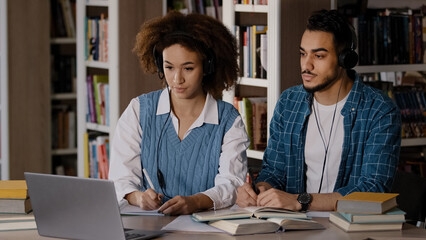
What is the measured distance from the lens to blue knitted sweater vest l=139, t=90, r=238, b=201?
2742 mm

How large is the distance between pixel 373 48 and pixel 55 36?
2.80 m

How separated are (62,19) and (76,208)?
12.6 ft

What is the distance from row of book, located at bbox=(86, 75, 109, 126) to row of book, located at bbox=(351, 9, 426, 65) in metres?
1.73

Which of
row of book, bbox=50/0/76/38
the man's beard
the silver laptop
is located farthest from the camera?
row of book, bbox=50/0/76/38

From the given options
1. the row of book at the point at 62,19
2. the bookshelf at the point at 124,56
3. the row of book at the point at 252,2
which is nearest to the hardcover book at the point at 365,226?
the row of book at the point at 252,2

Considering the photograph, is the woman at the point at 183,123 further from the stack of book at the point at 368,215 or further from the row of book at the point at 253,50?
the row of book at the point at 253,50

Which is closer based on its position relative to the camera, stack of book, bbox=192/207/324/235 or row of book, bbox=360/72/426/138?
stack of book, bbox=192/207/324/235

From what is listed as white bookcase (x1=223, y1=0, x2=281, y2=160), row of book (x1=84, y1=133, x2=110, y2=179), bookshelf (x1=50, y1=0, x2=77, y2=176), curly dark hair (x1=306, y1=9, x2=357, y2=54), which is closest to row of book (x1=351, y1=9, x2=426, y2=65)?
white bookcase (x1=223, y1=0, x2=281, y2=160)

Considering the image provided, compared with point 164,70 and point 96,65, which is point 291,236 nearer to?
point 164,70

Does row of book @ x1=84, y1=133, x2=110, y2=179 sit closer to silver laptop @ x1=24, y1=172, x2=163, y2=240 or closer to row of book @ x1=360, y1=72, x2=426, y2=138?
row of book @ x1=360, y1=72, x2=426, y2=138

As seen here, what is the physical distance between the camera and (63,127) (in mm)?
5707

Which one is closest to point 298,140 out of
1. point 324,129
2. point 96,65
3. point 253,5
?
point 324,129

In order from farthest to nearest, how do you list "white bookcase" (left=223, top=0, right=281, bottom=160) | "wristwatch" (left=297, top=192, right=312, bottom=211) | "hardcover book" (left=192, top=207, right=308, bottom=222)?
"white bookcase" (left=223, top=0, right=281, bottom=160), "wristwatch" (left=297, top=192, right=312, bottom=211), "hardcover book" (left=192, top=207, right=308, bottom=222)

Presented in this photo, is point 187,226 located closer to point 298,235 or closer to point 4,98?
point 298,235
